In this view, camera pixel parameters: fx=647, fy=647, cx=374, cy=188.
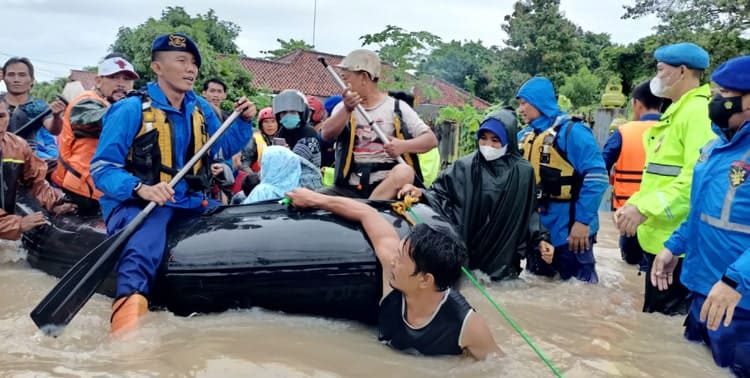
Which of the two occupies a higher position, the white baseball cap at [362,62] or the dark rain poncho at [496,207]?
the white baseball cap at [362,62]

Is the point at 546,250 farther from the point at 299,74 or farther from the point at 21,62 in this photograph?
the point at 299,74

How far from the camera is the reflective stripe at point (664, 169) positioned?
12.8 feet

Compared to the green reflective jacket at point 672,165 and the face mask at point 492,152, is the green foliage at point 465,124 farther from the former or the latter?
the green reflective jacket at point 672,165

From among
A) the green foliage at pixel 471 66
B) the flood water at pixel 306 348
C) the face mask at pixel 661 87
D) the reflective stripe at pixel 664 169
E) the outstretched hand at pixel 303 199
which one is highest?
the green foliage at pixel 471 66

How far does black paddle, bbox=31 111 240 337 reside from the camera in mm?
3195

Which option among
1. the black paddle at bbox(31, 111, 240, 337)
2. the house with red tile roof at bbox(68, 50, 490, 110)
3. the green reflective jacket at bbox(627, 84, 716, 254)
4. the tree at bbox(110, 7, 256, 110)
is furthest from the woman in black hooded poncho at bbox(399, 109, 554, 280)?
the house with red tile roof at bbox(68, 50, 490, 110)

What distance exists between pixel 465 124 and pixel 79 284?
32.6 ft

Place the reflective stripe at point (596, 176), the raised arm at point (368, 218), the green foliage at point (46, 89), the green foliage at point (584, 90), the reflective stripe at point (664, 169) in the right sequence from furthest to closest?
the green foliage at point (46, 89) → the green foliage at point (584, 90) → the reflective stripe at point (596, 176) → the reflective stripe at point (664, 169) → the raised arm at point (368, 218)

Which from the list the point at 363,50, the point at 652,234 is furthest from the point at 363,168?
the point at 652,234

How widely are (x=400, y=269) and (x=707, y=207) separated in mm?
1428

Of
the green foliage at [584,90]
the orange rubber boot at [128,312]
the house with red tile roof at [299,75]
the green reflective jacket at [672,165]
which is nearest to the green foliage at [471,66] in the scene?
the house with red tile roof at [299,75]

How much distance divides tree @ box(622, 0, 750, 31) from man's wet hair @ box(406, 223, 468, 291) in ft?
56.7

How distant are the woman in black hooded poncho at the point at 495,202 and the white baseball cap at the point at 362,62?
86 cm

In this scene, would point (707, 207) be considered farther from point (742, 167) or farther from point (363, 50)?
point (363, 50)
